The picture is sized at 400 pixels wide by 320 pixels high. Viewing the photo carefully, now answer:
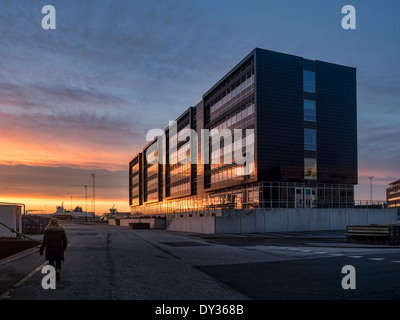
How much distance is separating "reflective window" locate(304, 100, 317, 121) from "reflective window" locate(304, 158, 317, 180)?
543 cm

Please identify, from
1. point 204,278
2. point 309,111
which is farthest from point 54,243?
point 309,111

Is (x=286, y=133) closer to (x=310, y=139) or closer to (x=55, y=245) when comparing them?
(x=310, y=139)

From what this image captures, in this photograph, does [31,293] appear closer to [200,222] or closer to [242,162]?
[200,222]

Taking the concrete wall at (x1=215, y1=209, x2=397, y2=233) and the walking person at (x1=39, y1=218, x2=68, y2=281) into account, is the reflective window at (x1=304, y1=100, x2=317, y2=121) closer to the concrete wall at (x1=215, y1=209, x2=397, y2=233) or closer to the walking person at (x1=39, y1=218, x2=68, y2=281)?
the concrete wall at (x1=215, y1=209, x2=397, y2=233)

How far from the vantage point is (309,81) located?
179 ft

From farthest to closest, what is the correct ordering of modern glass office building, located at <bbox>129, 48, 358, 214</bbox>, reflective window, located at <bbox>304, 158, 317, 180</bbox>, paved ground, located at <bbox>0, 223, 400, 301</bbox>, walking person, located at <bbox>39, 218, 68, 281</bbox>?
reflective window, located at <bbox>304, 158, 317, 180</bbox> < modern glass office building, located at <bbox>129, 48, 358, 214</bbox> < walking person, located at <bbox>39, 218, 68, 281</bbox> < paved ground, located at <bbox>0, 223, 400, 301</bbox>

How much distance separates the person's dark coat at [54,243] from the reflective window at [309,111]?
46.4 metres

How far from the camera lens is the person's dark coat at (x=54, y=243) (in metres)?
11.5

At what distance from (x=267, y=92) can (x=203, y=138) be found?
20.7 m

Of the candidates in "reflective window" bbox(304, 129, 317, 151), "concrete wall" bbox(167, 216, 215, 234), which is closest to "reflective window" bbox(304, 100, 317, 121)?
"reflective window" bbox(304, 129, 317, 151)

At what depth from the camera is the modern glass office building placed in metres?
51.2

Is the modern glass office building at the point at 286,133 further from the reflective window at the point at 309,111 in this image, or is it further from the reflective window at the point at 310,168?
the reflective window at the point at 310,168

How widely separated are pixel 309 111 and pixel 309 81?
13.1 ft
